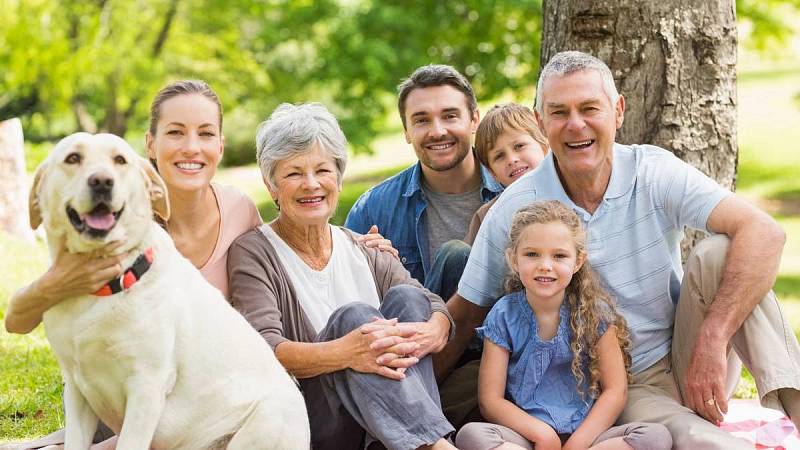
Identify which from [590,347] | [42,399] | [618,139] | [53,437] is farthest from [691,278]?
[42,399]

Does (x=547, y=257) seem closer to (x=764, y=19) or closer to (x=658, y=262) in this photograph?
(x=658, y=262)

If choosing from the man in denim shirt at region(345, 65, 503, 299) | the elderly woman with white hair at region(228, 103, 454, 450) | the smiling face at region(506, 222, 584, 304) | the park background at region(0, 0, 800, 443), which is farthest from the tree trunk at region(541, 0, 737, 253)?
the park background at region(0, 0, 800, 443)

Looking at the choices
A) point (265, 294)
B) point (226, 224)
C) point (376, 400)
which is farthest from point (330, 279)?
point (376, 400)

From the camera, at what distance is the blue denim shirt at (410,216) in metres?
4.88

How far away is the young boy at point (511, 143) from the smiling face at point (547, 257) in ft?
3.11

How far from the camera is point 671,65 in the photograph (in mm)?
4824

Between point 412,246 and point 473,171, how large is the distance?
52 cm

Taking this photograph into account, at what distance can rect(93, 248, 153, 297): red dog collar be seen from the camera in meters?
2.94

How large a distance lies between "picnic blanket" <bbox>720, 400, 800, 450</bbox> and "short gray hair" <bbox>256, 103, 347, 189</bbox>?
2.18m

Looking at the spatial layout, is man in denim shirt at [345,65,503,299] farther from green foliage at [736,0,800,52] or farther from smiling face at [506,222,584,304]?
green foliage at [736,0,800,52]

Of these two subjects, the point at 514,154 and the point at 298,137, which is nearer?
the point at 298,137

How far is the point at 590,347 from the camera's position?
3.69 meters

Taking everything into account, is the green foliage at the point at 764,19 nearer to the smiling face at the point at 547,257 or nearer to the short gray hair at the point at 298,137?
the smiling face at the point at 547,257

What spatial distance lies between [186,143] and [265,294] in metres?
0.75
